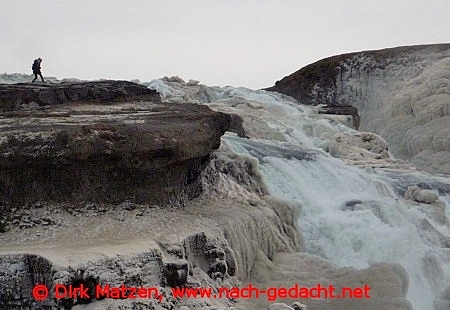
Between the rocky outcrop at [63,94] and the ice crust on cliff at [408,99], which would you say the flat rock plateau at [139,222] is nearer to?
the rocky outcrop at [63,94]

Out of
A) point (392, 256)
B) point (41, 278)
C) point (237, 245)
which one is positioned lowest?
point (392, 256)

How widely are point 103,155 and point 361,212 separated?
4.70m

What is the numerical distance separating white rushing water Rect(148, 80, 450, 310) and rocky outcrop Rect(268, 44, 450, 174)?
4.47 meters

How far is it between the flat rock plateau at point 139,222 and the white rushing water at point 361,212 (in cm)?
78

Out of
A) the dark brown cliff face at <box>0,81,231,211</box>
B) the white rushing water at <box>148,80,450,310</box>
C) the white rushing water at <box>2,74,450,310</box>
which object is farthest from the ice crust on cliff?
the dark brown cliff face at <box>0,81,231,211</box>

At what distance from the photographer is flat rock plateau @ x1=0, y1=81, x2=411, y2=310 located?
16.1 ft

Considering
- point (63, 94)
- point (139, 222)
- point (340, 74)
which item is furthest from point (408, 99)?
point (139, 222)

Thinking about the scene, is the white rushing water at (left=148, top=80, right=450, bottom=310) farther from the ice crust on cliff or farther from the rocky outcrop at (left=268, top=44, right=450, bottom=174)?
the rocky outcrop at (left=268, top=44, right=450, bottom=174)

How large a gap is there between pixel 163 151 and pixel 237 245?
4.69 feet

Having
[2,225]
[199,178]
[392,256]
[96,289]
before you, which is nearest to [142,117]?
[199,178]

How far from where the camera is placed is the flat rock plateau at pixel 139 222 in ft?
16.1

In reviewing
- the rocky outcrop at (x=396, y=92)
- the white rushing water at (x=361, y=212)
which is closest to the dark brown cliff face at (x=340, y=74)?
the rocky outcrop at (x=396, y=92)

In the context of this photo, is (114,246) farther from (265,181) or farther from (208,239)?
(265,181)

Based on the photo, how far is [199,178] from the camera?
758 centimetres
